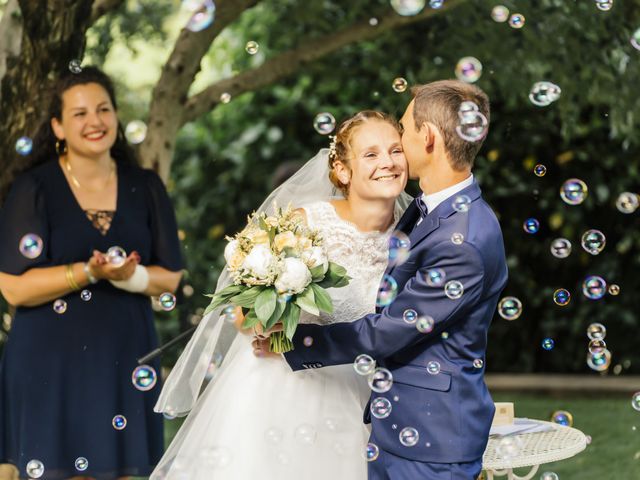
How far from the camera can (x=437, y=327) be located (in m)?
2.85

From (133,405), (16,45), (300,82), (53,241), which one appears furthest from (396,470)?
(300,82)

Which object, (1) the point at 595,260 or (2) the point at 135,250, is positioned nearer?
(2) the point at 135,250

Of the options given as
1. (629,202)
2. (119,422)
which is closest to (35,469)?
(119,422)

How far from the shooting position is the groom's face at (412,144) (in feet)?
9.73

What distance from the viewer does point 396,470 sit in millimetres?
2885

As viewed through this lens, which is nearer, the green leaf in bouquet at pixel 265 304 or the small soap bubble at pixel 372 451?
the green leaf in bouquet at pixel 265 304

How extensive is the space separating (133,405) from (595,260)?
5.49 meters

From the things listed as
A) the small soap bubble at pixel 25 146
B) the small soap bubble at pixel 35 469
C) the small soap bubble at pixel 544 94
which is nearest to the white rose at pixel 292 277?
the small soap bubble at pixel 544 94

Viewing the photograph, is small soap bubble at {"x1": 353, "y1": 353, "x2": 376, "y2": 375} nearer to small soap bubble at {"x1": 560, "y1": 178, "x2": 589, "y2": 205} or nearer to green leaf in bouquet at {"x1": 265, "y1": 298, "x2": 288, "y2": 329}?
green leaf in bouquet at {"x1": 265, "y1": 298, "x2": 288, "y2": 329}

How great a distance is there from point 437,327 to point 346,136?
0.74 metres

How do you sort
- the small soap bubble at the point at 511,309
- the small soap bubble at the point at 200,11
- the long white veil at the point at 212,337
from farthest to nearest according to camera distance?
the small soap bubble at the point at 200,11
the small soap bubble at the point at 511,309
the long white veil at the point at 212,337

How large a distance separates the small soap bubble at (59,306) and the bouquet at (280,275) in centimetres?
116

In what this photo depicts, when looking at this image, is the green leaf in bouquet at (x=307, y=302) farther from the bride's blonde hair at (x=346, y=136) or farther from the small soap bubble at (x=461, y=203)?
the bride's blonde hair at (x=346, y=136)

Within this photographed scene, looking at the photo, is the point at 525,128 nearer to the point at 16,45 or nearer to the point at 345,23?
the point at 345,23
